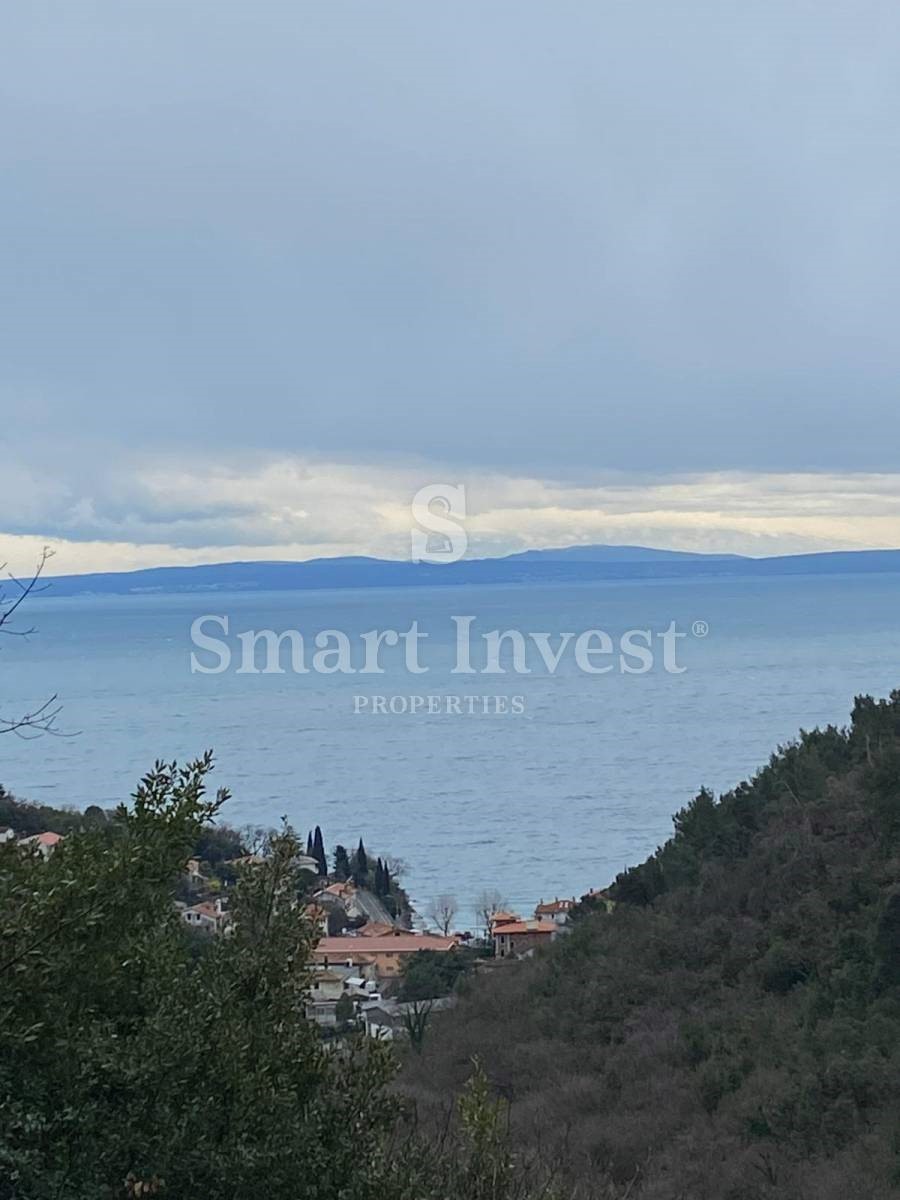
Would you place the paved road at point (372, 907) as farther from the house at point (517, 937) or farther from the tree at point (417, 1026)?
the tree at point (417, 1026)

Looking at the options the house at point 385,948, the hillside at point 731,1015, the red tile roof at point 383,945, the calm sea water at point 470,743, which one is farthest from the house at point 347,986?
the calm sea water at point 470,743

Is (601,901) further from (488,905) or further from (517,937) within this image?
(488,905)

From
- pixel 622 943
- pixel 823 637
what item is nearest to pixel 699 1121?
pixel 622 943

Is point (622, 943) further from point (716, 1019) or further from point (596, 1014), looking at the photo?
point (716, 1019)

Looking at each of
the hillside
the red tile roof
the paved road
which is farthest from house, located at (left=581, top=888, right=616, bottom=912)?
the paved road

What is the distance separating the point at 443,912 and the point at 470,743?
27691 millimetres

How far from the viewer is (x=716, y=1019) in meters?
14.1

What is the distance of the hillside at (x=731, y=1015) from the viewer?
408 inches

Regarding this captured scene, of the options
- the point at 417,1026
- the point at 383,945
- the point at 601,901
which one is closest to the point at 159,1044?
the point at 417,1026

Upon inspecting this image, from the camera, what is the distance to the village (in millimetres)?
18703

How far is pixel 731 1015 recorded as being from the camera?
14.1 m

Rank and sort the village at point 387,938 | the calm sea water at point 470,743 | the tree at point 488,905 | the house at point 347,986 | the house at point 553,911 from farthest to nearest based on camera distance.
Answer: the calm sea water at point 470,743 → the tree at point 488,905 → the house at point 553,911 → the village at point 387,938 → the house at point 347,986

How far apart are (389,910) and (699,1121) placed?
20.4m

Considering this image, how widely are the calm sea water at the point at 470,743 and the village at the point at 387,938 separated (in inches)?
55.9
